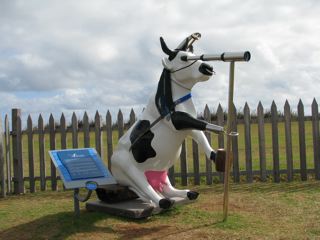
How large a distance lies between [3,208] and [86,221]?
2282 mm

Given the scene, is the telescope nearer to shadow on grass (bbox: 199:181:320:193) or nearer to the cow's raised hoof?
the cow's raised hoof

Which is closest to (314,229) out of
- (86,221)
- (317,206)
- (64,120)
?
(317,206)

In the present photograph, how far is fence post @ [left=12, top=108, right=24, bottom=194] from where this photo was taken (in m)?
8.72

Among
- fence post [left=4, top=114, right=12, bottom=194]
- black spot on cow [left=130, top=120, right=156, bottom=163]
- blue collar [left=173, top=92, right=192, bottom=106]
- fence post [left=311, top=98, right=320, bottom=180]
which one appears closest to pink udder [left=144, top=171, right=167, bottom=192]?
black spot on cow [left=130, top=120, right=156, bottom=163]

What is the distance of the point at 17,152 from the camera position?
8.73m

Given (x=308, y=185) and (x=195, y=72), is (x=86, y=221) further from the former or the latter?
(x=308, y=185)

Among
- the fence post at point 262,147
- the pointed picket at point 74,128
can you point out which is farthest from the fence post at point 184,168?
the pointed picket at point 74,128

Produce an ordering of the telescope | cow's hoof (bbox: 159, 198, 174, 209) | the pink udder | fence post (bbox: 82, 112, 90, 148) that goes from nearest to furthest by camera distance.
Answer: the telescope
cow's hoof (bbox: 159, 198, 174, 209)
the pink udder
fence post (bbox: 82, 112, 90, 148)

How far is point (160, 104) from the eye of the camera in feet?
18.1

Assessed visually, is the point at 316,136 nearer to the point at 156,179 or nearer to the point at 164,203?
the point at 156,179

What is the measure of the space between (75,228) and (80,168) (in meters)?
0.80

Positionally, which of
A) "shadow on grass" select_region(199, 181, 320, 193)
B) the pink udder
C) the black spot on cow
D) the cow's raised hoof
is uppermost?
the black spot on cow

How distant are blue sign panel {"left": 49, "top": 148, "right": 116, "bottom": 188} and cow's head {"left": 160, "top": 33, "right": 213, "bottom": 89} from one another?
4.88ft

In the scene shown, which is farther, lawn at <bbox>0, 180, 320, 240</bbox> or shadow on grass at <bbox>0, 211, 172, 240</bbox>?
shadow on grass at <bbox>0, 211, 172, 240</bbox>
